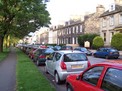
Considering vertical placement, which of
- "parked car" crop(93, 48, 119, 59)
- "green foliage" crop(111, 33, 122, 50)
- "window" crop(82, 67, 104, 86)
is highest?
"green foliage" crop(111, 33, 122, 50)

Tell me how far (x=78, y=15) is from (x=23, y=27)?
146ft

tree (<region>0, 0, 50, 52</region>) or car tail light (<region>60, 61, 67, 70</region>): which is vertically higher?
tree (<region>0, 0, 50, 52</region>)

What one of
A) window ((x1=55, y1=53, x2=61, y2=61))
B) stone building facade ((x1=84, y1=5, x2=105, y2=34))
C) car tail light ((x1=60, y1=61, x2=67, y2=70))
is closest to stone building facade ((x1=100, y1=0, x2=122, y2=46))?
stone building facade ((x1=84, y1=5, x2=105, y2=34))

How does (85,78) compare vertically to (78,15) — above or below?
below

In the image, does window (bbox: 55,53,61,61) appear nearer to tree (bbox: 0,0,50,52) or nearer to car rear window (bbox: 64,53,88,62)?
car rear window (bbox: 64,53,88,62)

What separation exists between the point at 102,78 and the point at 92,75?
2.03 ft

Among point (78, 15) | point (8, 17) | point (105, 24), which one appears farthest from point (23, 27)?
point (78, 15)

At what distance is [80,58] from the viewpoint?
1079 cm

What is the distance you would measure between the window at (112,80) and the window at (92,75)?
32 centimetres

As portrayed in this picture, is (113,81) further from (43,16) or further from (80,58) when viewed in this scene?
(43,16)

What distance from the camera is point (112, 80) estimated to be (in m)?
4.70

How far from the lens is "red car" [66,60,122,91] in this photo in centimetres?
460

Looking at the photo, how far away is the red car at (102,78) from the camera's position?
15.1ft

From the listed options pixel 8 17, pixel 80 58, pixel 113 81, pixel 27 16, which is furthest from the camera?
pixel 8 17
